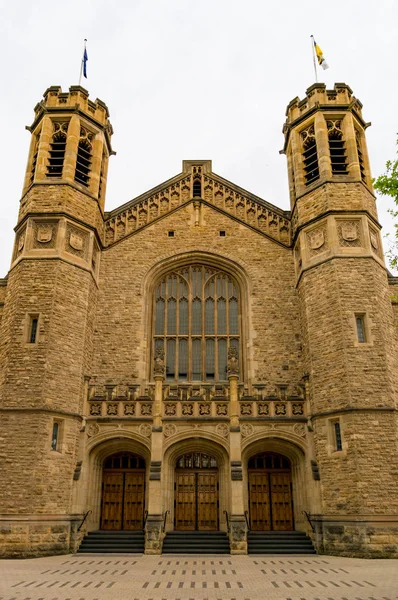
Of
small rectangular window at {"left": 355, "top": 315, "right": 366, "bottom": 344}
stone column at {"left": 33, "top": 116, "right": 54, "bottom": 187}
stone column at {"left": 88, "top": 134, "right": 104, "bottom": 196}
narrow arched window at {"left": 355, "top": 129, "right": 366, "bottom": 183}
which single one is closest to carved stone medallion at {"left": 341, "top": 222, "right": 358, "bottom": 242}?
narrow arched window at {"left": 355, "top": 129, "right": 366, "bottom": 183}

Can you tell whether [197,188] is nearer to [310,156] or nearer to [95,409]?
[310,156]

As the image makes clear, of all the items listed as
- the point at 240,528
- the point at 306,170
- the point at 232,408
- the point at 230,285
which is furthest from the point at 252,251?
the point at 240,528

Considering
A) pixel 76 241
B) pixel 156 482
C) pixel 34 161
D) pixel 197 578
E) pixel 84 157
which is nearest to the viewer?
pixel 197 578

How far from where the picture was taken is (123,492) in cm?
1642

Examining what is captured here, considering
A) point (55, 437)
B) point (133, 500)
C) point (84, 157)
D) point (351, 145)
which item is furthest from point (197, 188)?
point (133, 500)

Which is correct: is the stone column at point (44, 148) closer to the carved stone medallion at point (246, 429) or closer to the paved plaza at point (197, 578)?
the carved stone medallion at point (246, 429)

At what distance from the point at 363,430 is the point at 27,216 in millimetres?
13843

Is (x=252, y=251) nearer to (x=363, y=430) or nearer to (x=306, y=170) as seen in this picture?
(x=306, y=170)

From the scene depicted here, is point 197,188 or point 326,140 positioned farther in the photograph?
point 197,188

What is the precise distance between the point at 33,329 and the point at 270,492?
972 centimetres

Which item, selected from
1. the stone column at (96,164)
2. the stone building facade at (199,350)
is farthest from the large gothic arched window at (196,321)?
the stone column at (96,164)

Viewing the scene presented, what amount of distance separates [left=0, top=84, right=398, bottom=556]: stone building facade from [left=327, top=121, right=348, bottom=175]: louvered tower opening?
0.26 ft

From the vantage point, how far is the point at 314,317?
54.5 feet

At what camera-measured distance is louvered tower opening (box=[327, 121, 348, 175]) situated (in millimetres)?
19234
